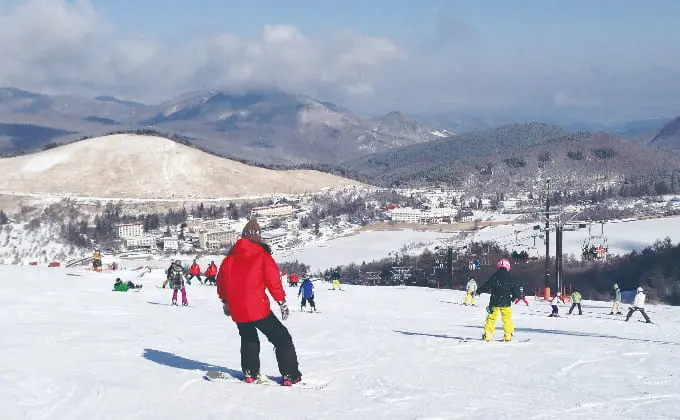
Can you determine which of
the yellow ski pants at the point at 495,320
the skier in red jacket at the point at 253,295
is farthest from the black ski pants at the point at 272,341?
the yellow ski pants at the point at 495,320

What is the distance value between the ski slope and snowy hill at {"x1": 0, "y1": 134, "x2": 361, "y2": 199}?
5517 inches

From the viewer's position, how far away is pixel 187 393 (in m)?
7.61

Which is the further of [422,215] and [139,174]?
[139,174]

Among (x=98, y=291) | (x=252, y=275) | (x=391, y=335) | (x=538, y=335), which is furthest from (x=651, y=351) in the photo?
(x=98, y=291)

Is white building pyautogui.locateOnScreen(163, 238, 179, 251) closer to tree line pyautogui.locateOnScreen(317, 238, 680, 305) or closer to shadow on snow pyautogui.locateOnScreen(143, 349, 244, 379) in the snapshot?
tree line pyautogui.locateOnScreen(317, 238, 680, 305)

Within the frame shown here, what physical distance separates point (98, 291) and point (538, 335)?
14763 millimetres

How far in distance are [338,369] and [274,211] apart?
132m

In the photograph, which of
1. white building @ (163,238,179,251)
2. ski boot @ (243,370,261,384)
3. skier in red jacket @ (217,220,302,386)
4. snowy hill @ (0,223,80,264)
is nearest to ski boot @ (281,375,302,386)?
skier in red jacket @ (217,220,302,386)

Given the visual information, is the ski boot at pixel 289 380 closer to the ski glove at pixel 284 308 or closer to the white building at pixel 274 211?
the ski glove at pixel 284 308

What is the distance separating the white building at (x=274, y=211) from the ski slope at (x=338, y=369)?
398 feet

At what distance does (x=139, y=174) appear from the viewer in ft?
543

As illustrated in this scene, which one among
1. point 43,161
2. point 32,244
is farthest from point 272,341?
point 43,161

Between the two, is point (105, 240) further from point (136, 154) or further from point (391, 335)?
point (391, 335)

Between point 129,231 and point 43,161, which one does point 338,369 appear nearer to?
point 129,231
